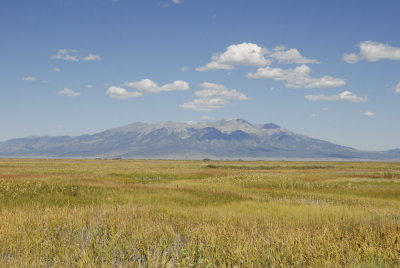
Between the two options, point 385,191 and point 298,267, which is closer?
point 298,267

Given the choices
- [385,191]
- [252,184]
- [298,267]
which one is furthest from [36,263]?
[252,184]

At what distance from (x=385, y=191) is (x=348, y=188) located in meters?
4.31

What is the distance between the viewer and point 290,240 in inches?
368

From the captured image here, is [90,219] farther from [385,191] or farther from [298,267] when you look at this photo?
[385,191]

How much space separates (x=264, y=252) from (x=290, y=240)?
116 cm

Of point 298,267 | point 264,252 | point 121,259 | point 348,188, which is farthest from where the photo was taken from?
point 348,188

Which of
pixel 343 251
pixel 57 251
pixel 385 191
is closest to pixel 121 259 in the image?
pixel 57 251

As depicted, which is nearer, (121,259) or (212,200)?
(121,259)

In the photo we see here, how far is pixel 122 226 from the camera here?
1225cm

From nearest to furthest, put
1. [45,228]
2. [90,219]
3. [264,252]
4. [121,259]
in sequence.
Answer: [264,252]
[121,259]
[45,228]
[90,219]

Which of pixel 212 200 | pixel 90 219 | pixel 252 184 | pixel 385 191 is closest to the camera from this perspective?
pixel 90 219

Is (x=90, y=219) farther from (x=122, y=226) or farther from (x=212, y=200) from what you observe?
(x=212, y=200)

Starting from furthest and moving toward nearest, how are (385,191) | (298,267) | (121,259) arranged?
(385,191)
(121,259)
(298,267)

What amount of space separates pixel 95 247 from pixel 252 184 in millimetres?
34859
